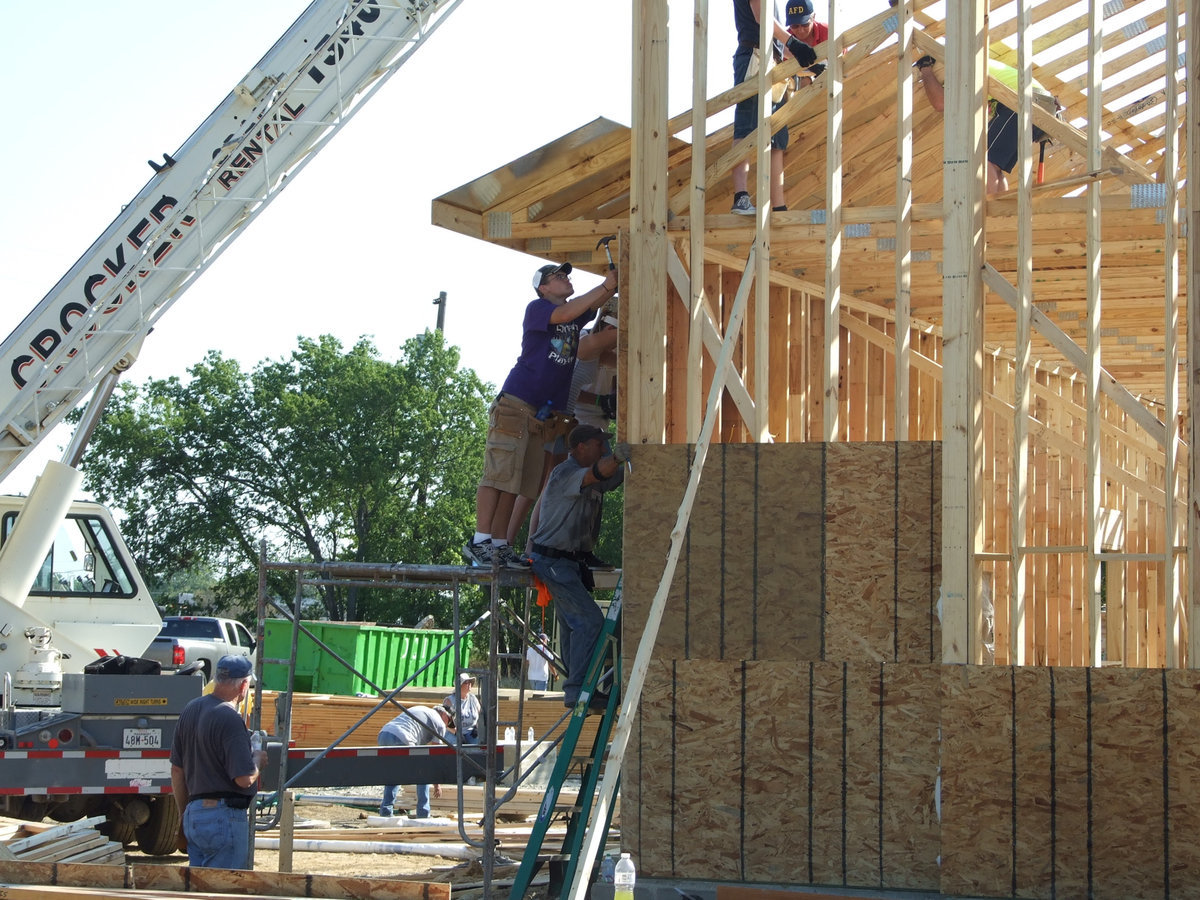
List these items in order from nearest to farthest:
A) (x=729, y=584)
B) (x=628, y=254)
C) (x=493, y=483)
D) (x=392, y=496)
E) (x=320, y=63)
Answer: (x=729, y=584) → (x=628, y=254) → (x=493, y=483) → (x=320, y=63) → (x=392, y=496)

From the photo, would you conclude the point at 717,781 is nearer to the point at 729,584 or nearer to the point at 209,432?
the point at 729,584

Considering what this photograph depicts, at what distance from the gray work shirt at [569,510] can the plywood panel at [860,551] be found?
1649mm

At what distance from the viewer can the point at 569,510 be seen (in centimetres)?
874

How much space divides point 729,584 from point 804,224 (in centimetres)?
222

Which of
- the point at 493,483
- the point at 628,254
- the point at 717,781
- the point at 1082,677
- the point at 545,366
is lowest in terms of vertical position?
the point at 717,781

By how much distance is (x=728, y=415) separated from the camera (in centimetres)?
962

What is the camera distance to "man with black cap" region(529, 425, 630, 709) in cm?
874

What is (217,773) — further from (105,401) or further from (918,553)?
(105,401)

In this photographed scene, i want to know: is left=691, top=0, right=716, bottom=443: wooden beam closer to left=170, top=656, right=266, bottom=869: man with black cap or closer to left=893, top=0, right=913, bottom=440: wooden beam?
left=893, top=0, right=913, bottom=440: wooden beam

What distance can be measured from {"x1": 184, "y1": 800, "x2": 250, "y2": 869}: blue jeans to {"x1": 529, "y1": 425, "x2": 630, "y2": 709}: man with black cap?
2317mm

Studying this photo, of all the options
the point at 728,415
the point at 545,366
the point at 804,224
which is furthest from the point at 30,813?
the point at 804,224

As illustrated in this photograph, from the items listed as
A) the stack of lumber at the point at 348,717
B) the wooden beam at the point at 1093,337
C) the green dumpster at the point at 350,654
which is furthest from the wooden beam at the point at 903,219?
the green dumpster at the point at 350,654

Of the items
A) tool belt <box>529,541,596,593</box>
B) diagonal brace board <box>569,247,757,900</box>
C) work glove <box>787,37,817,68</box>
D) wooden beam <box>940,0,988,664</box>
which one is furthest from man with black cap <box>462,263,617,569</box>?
wooden beam <box>940,0,988,664</box>

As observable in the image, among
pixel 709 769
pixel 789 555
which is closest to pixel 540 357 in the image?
pixel 789 555
